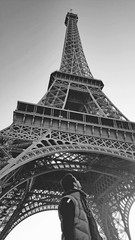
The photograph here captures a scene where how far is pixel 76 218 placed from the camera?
117 inches

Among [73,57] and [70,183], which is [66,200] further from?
[73,57]

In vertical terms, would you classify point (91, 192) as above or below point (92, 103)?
below

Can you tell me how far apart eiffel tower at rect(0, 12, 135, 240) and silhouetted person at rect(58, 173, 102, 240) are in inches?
253

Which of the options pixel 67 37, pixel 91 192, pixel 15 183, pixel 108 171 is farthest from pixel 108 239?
pixel 67 37

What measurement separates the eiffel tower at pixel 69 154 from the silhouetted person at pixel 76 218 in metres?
6.42

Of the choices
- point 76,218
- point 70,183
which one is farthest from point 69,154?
point 76,218

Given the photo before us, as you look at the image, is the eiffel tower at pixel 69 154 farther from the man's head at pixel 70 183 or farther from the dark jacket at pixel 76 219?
the dark jacket at pixel 76 219

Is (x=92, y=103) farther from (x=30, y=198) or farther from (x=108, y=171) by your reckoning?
(x=30, y=198)

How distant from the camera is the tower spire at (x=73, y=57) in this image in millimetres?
25773

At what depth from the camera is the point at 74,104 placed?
2398 centimetres

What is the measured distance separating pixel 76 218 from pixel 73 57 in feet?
89.3

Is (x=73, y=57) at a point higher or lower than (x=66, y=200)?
higher

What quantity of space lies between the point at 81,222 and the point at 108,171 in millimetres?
13731

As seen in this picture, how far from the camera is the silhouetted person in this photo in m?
2.88
